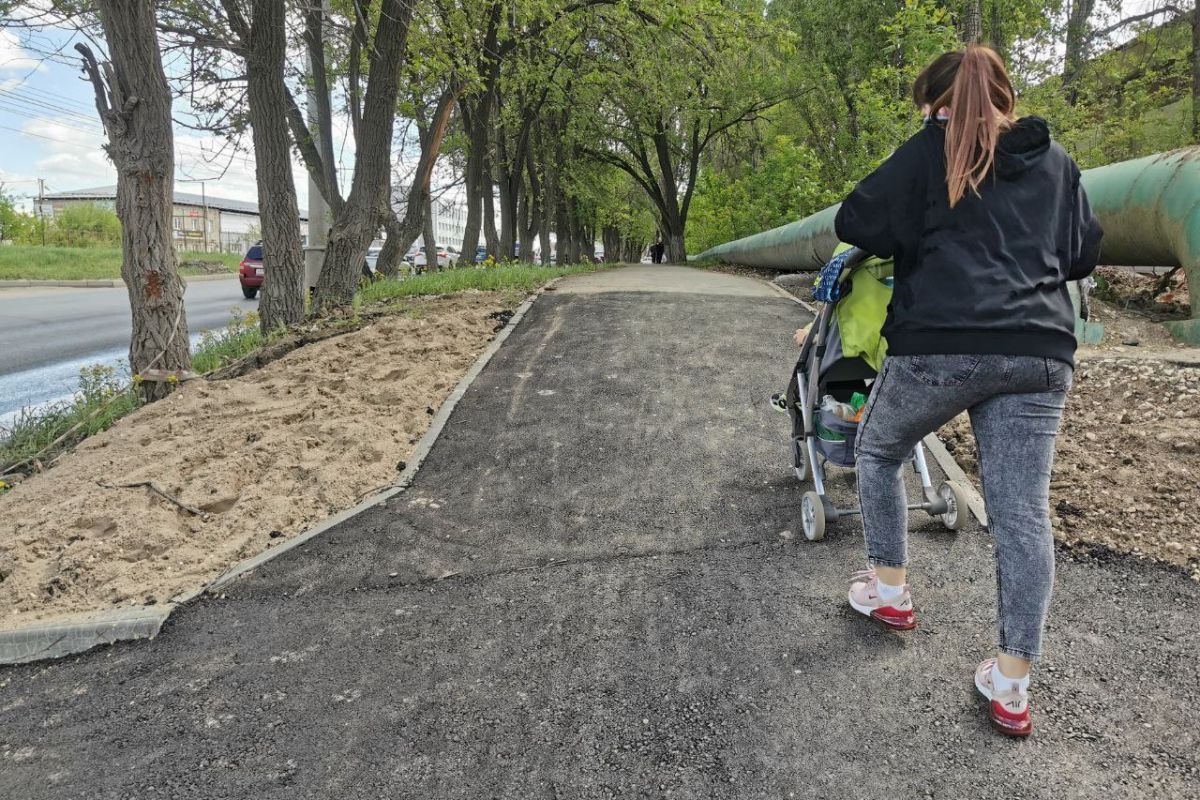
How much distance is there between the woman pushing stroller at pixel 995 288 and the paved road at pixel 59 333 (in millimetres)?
8344

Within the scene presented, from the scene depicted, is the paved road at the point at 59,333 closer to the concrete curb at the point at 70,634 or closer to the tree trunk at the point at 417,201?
the tree trunk at the point at 417,201

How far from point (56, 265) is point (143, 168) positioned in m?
25.1

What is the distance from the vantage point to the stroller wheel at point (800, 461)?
4.36m

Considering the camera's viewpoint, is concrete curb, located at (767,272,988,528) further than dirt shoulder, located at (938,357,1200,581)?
Yes

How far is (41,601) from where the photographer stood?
3377 millimetres

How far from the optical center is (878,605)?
291 centimetres

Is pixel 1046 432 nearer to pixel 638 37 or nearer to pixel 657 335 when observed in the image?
pixel 657 335

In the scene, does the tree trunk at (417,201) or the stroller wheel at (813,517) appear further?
the tree trunk at (417,201)

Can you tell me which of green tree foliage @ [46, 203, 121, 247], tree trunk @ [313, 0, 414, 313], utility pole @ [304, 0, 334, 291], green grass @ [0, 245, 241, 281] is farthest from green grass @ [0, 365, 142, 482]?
green tree foliage @ [46, 203, 121, 247]

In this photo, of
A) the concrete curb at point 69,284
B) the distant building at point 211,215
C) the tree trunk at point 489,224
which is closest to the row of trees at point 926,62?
the tree trunk at point 489,224

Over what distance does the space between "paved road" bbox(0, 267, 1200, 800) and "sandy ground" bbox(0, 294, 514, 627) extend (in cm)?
40

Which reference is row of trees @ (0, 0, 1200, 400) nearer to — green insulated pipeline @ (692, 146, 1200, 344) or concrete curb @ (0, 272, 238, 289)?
green insulated pipeline @ (692, 146, 1200, 344)

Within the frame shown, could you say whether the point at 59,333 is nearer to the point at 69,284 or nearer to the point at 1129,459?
the point at 69,284

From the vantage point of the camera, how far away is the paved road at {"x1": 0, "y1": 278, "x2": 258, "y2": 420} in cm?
867
